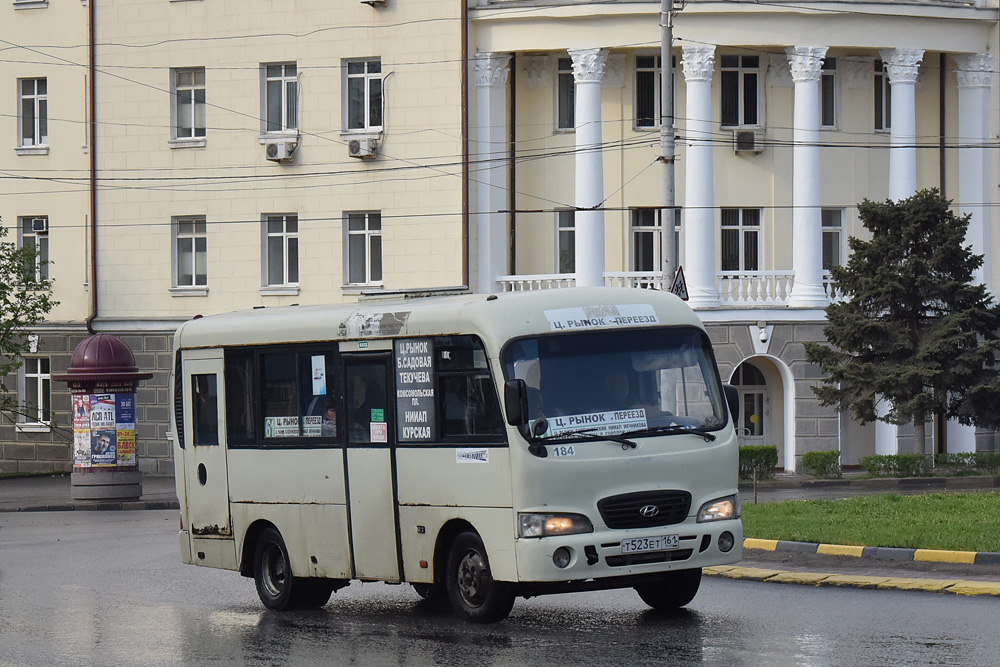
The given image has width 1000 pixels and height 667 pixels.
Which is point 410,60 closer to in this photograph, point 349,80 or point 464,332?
point 349,80

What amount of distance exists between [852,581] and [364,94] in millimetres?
28428

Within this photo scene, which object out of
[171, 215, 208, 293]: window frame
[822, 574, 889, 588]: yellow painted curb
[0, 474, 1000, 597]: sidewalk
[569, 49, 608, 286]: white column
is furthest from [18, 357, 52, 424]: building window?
[822, 574, 889, 588]: yellow painted curb

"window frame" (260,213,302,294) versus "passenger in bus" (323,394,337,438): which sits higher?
"window frame" (260,213,302,294)

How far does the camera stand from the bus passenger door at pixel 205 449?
1616cm

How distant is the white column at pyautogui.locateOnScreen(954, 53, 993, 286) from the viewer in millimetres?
41531

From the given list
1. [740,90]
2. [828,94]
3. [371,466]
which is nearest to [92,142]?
[740,90]

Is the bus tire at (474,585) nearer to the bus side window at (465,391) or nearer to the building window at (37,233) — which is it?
the bus side window at (465,391)

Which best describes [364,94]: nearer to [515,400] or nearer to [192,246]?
[192,246]

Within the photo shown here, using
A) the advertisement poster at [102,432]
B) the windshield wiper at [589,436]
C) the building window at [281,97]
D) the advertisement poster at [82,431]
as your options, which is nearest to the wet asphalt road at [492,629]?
the windshield wiper at [589,436]

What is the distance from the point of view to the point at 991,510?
21016 mm

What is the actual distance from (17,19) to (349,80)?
32.0ft

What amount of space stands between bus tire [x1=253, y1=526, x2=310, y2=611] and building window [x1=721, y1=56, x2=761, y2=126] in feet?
92.1

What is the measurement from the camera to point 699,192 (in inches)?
1575

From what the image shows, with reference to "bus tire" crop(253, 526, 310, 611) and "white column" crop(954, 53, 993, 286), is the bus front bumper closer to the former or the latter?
"bus tire" crop(253, 526, 310, 611)
